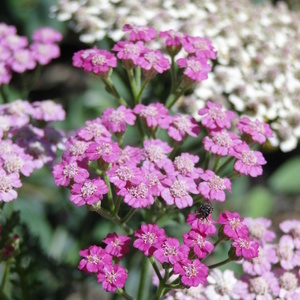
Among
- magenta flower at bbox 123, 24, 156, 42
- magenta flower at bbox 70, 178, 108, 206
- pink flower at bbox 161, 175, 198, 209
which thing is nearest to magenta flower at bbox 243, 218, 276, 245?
pink flower at bbox 161, 175, 198, 209

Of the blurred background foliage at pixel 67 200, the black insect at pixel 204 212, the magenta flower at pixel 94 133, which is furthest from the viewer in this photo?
the blurred background foliage at pixel 67 200

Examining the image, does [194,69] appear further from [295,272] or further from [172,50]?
[295,272]

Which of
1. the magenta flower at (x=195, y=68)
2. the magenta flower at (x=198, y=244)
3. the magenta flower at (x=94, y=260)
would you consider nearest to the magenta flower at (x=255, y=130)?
the magenta flower at (x=195, y=68)

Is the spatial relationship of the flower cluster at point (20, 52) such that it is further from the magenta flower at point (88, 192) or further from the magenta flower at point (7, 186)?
the magenta flower at point (88, 192)

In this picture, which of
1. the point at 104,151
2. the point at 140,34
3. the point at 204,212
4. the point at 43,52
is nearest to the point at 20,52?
the point at 43,52

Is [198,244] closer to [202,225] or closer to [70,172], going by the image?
[202,225]

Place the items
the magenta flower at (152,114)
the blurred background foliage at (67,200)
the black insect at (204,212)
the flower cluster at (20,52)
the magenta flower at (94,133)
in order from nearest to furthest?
the black insect at (204,212) < the magenta flower at (94,133) < the magenta flower at (152,114) < the flower cluster at (20,52) < the blurred background foliage at (67,200)

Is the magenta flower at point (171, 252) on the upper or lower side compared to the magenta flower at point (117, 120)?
lower

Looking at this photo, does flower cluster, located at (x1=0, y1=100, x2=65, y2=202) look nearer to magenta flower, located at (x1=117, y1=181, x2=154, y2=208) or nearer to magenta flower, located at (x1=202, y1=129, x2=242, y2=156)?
magenta flower, located at (x1=117, y1=181, x2=154, y2=208)
